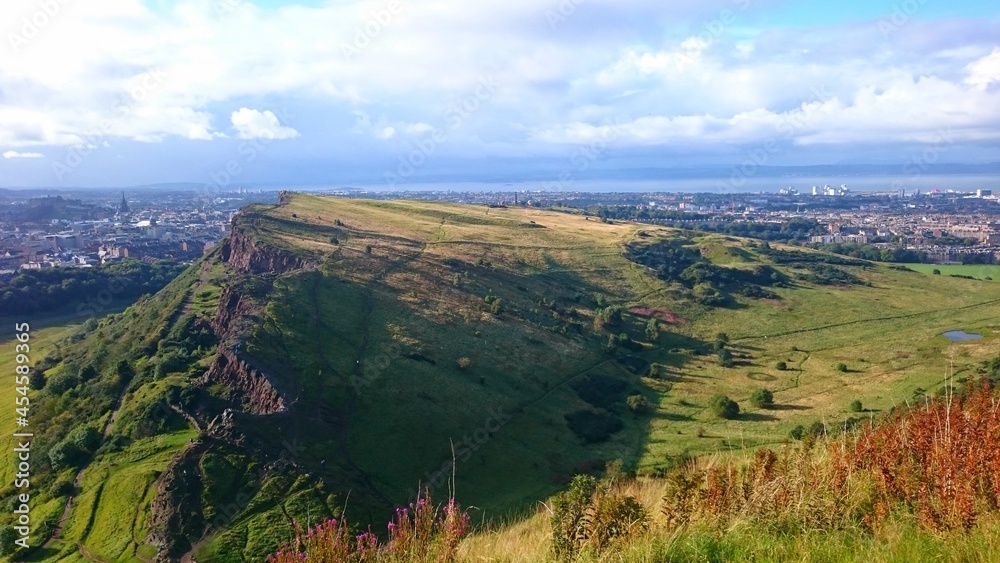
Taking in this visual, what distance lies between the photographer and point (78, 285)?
75312mm

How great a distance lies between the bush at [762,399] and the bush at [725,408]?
1.50 metres

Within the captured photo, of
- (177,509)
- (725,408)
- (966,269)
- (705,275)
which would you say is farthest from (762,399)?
(966,269)

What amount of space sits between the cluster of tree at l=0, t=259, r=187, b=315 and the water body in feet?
292

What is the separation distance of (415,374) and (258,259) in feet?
81.9

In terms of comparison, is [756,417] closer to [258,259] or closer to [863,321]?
[863,321]

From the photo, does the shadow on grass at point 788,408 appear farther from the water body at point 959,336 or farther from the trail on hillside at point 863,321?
the water body at point 959,336

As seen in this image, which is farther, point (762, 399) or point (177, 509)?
point (762, 399)

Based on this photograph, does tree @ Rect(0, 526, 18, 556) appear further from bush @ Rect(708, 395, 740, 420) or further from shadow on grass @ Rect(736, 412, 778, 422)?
shadow on grass @ Rect(736, 412, 778, 422)

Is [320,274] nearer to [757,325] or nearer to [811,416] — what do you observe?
[811,416]

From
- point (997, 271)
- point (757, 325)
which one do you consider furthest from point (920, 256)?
point (757, 325)

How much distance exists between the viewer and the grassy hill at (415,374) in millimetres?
23406

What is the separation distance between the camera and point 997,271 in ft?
344

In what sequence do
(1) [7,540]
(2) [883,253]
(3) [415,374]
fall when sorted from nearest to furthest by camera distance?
(1) [7,540]
(3) [415,374]
(2) [883,253]

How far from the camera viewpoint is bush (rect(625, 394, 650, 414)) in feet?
138
